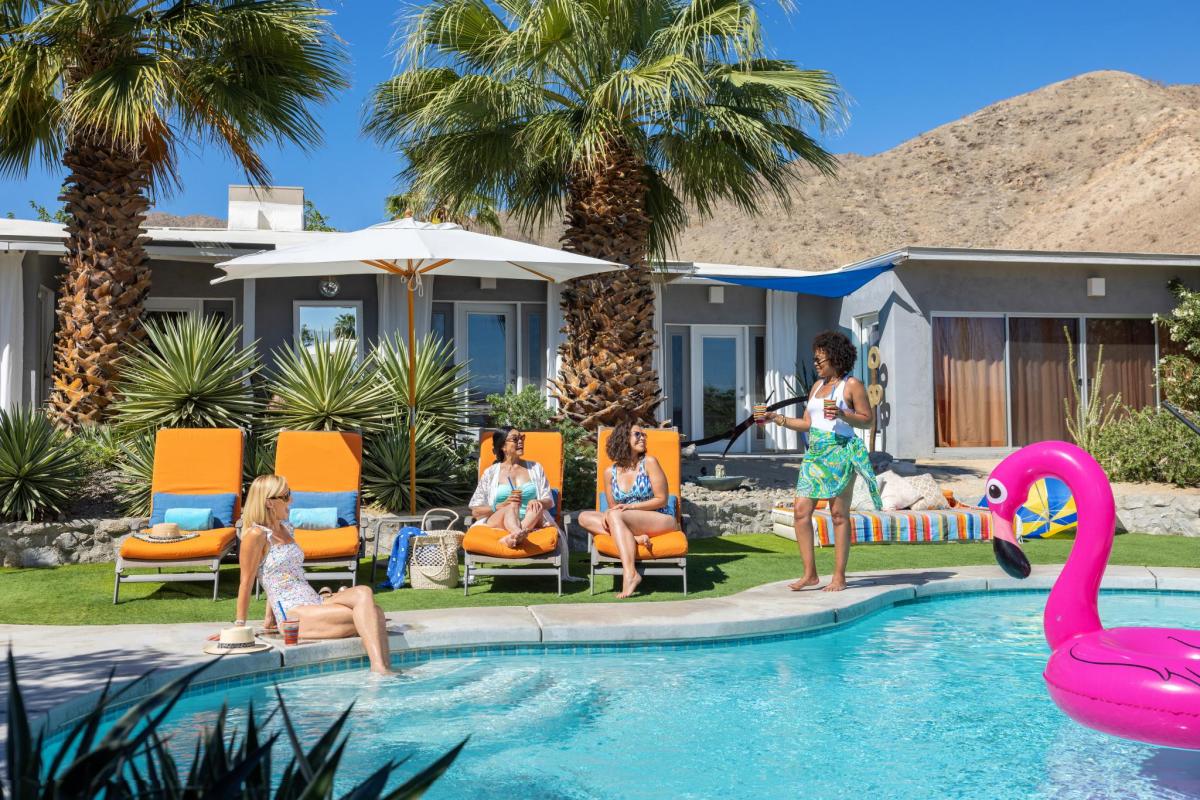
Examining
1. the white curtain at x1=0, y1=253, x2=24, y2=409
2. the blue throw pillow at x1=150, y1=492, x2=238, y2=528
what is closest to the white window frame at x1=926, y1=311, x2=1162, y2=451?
the blue throw pillow at x1=150, y1=492, x2=238, y2=528

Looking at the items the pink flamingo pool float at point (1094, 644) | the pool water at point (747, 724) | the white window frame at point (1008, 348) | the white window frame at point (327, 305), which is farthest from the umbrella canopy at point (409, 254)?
the white window frame at point (1008, 348)

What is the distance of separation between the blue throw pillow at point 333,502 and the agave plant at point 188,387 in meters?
2.45

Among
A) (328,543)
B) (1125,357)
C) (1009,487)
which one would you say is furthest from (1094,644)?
(1125,357)

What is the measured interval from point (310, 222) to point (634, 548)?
43816mm

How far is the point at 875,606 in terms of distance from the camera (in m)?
7.60

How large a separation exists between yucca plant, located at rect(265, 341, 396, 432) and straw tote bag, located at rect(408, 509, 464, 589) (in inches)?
104

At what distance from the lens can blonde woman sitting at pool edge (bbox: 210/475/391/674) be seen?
6.08 metres

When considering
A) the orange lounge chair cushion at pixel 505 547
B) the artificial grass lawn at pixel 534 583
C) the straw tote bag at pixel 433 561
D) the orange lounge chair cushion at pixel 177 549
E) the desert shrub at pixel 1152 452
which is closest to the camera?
the artificial grass lawn at pixel 534 583

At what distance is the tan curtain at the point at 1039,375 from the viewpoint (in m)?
16.3

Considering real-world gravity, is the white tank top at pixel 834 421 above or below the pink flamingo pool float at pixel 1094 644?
above

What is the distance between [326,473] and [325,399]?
2.18 meters

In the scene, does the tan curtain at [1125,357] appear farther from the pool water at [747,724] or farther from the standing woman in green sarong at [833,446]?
the pool water at [747,724]

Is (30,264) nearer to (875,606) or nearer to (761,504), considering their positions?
(761,504)

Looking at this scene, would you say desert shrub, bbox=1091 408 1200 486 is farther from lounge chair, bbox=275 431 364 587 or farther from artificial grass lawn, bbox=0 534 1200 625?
lounge chair, bbox=275 431 364 587
